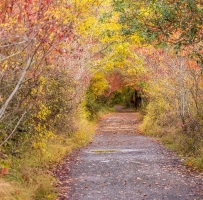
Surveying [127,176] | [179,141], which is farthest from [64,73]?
[179,141]

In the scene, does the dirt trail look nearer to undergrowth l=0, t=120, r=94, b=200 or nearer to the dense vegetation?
undergrowth l=0, t=120, r=94, b=200

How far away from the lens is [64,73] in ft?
49.7

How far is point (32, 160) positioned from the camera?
500 inches

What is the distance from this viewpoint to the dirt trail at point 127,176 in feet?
35.2

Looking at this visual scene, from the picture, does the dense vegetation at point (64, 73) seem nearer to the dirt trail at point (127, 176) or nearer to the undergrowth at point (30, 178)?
the undergrowth at point (30, 178)

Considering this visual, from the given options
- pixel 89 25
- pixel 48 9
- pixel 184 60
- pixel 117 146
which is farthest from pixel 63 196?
pixel 89 25

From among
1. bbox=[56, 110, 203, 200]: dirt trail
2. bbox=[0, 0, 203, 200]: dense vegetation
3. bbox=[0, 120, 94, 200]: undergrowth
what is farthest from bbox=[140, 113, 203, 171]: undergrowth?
bbox=[0, 120, 94, 200]: undergrowth

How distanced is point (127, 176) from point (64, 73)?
4.18m

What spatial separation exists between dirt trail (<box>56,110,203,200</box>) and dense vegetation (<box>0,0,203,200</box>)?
664mm

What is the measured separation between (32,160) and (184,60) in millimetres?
8026

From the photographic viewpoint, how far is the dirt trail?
10.7 m

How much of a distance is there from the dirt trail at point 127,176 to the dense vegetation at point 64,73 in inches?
26.1

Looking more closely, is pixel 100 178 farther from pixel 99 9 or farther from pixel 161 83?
pixel 99 9

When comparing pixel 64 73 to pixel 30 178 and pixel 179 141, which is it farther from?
pixel 179 141
